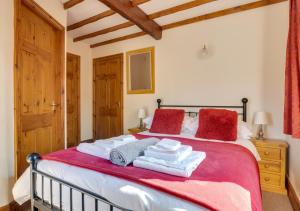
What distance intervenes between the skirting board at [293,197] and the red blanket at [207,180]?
97cm

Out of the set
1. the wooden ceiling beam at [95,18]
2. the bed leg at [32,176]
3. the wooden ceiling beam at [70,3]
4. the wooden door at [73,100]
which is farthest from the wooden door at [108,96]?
the bed leg at [32,176]

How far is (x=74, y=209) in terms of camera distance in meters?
1.22

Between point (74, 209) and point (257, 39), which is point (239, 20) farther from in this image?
point (74, 209)

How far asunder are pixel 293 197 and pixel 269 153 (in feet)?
1.64

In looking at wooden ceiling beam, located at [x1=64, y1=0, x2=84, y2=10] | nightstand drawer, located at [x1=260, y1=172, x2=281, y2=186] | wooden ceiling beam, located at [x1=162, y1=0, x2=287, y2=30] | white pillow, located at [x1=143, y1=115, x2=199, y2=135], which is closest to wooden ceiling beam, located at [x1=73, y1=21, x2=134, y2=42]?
wooden ceiling beam, located at [x1=162, y1=0, x2=287, y2=30]

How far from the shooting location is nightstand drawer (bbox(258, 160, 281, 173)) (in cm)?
229

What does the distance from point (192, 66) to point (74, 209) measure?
2633 mm

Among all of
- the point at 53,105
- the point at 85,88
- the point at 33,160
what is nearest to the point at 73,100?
the point at 85,88

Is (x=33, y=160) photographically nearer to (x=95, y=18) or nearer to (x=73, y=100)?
(x=95, y=18)

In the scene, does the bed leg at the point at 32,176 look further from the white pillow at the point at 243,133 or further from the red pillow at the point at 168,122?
the white pillow at the point at 243,133

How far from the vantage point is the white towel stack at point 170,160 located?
1138 millimetres

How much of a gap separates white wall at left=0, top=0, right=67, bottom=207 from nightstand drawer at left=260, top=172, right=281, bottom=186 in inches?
112

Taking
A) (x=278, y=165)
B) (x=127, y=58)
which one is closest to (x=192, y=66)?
(x=127, y=58)

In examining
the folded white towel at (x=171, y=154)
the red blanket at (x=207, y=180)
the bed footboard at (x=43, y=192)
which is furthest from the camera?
the folded white towel at (x=171, y=154)
